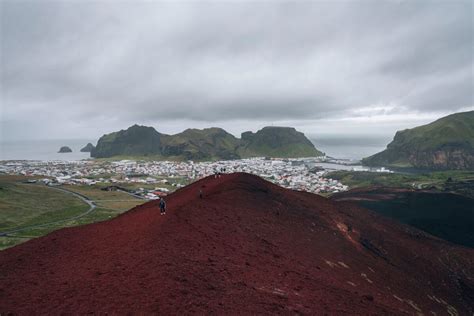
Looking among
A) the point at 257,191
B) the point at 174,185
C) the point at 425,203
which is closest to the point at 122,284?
the point at 257,191

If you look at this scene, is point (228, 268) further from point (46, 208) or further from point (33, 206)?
point (33, 206)

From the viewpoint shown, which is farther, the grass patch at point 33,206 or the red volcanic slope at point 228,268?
the grass patch at point 33,206

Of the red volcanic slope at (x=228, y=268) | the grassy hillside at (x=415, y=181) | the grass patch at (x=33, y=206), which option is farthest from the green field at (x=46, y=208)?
the grassy hillside at (x=415, y=181)

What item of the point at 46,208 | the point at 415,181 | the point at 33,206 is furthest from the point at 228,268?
the point at 415,181

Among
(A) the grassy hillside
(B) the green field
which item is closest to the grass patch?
(B) the green field

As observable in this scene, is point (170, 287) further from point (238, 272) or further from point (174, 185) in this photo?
point (174, 185)

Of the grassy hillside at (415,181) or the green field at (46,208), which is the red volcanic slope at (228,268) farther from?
the grassy hillside at (415,181)

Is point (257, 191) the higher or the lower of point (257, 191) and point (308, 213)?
the higher
